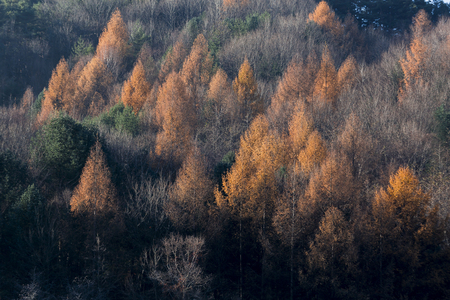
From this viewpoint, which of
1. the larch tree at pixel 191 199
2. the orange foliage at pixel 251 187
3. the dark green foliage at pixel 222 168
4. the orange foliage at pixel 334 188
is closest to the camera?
the larch tree at pixel 191 199

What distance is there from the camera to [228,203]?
31359 millimetres

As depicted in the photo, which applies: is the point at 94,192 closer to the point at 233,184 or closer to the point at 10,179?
the point at 10,179

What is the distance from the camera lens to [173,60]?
186 feet

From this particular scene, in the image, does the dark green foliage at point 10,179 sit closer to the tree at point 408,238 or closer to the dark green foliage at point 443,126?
the tree at point 408,238

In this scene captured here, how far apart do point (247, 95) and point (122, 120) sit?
657 inches

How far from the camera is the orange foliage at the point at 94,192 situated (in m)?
25.3

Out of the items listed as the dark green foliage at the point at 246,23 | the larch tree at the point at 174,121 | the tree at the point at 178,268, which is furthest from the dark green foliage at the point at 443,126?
the dark green foliage at the point at 246,23

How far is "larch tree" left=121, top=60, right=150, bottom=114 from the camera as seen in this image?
46.8 m

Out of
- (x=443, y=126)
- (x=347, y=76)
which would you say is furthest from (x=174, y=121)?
(x=443, y=126)

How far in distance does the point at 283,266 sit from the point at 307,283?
265 cm

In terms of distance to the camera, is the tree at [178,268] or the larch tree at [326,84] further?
the larch tree at [326,84]

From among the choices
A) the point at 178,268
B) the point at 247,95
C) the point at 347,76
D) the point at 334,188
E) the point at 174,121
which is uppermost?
the point at 347,76

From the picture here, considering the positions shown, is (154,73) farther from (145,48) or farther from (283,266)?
(283,266)

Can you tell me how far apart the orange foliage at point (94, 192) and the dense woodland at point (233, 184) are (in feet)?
0.33
